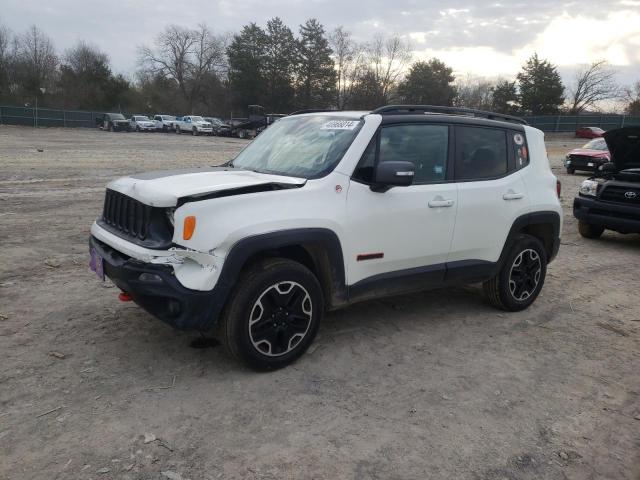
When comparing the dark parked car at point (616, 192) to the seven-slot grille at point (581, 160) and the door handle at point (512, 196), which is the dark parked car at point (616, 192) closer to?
the door handle at point (512, 196)

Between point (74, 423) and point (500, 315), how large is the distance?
153 inches

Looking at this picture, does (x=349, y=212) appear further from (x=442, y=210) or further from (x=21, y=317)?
(x=21, y=317)

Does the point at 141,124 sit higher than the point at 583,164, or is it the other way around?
the point at 141,124

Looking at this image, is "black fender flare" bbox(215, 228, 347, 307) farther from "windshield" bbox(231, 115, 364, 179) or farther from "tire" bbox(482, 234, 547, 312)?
"tire" bbox(482, 234, 547, 312)

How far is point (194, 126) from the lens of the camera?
48.4 metres

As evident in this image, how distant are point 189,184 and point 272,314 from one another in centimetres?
108

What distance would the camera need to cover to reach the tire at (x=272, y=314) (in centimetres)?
343

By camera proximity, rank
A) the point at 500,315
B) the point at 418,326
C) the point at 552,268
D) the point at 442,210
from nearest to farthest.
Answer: the point at 442,210 < the point at 418,326 < the point at 500,315 < the point at 552,268

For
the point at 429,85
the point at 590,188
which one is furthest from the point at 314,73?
the point at 590,188

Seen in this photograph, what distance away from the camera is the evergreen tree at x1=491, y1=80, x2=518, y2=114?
63.0m

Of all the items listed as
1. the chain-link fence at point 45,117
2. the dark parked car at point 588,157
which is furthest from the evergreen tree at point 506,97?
the chain-link fence at point 45,117

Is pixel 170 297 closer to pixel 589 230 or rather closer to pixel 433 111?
pixel 433 111

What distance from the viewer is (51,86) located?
60.6 meters

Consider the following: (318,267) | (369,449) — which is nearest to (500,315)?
(318,267)
